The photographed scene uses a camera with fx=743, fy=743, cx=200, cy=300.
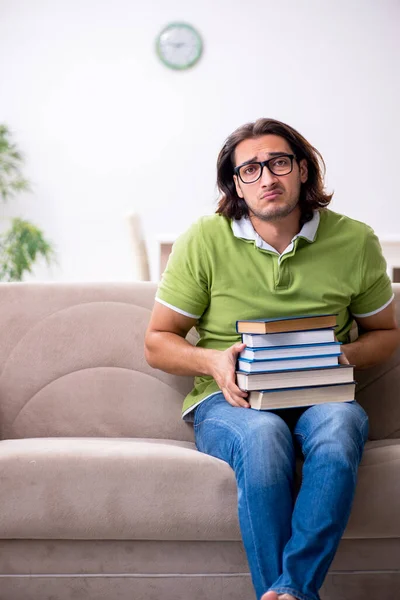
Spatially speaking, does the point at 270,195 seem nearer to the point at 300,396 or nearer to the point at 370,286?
the point at 370,286

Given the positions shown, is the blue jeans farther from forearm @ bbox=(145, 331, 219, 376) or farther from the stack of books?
forearm @ bbox=(145, 331, 219, 376)

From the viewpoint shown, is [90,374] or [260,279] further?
[90,374]

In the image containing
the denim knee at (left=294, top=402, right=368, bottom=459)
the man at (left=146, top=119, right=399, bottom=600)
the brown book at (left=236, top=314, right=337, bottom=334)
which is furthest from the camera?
the man at (left=146, top=119, right=399, bottom=600)

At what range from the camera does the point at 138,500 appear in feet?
5.08

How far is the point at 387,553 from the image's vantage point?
1.60 m

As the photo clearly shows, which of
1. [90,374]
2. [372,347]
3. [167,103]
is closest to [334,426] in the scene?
[372,347]

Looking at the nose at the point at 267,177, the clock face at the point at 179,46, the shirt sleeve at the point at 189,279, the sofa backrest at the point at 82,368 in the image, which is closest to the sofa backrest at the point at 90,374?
the sofa backrest at the point at 82,368

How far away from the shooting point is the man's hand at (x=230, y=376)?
1.65m

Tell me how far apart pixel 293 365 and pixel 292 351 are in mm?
32

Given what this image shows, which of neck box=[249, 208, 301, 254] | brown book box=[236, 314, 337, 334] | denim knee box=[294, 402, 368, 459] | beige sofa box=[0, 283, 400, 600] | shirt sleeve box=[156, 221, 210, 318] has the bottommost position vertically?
beige sofa box=[0, 283, 400, 600]

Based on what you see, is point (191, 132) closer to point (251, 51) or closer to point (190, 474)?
point (251, 51)

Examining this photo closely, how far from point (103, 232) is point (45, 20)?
156cm

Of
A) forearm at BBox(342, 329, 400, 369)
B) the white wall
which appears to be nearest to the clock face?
the white wall

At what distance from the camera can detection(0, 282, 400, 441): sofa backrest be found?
2.00m
